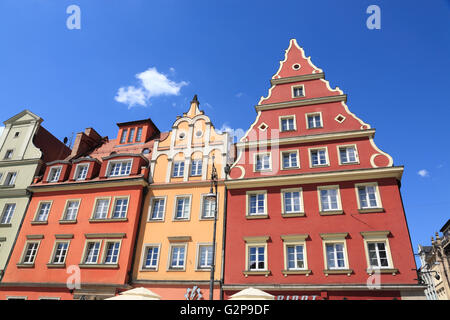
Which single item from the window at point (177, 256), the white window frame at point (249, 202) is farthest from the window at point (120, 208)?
the white window frame at point (249, 202)

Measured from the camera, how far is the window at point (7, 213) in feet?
85.9

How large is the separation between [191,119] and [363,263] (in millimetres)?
17362

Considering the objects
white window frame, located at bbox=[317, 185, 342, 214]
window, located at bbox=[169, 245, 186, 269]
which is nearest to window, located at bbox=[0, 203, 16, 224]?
window, located at bbox=[169, 245, 186, 269]

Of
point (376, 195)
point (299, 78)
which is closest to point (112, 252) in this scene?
point (376, 195)

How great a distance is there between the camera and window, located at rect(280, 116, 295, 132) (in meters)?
23.7

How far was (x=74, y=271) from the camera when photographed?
71.8ft

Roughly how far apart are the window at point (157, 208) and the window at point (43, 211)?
9275 millimetres

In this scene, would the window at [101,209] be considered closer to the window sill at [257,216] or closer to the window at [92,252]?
the window at [92,252]

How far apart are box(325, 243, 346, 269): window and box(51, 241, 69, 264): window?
18608 mm

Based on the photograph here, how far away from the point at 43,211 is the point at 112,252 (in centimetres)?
845

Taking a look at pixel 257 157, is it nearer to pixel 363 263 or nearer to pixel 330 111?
pixel 330 111

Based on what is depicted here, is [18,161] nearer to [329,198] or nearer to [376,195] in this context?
[329,198]
